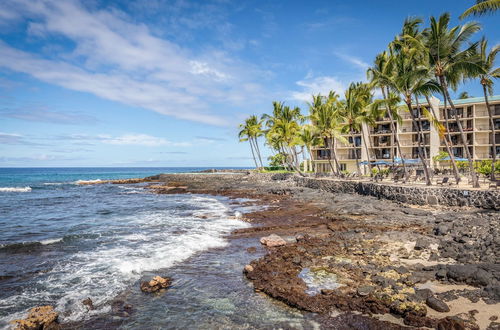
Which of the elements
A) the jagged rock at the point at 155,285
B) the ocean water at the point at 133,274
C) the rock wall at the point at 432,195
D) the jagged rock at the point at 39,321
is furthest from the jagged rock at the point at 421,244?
the jagged rock at the point at 39,321

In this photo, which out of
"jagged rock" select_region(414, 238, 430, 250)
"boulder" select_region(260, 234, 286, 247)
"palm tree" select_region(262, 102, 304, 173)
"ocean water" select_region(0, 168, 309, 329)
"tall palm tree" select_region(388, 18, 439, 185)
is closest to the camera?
"ocean water" select_region(0, 168, 309, 329)

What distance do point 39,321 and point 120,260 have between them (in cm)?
481

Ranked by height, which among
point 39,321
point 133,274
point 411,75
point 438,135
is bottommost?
point 133,274

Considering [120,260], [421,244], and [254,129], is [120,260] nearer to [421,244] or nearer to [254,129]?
[421,244]

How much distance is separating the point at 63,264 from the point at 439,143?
58.3 m

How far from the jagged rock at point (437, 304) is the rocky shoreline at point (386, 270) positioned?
0.06 feet

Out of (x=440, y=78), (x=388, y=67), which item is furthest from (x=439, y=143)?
(x=440, y=78)

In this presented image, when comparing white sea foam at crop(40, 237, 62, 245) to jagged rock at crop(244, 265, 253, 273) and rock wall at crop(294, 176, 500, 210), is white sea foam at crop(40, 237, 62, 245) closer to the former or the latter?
jagged rock at crop(244, 265, 253, 273)

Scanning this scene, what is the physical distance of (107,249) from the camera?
44.4 feet

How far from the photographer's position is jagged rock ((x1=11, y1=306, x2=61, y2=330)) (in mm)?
6812

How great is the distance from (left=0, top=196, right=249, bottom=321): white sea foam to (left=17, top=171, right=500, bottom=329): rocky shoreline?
8.09 ft

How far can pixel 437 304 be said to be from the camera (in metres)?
6.89

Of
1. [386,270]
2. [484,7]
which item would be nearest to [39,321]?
[386,270]

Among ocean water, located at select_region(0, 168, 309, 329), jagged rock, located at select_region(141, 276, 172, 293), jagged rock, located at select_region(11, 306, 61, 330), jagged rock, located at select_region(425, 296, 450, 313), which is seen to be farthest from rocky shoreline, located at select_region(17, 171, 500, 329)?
jagged rock, located at select_region(11, 306, 61, 330)
